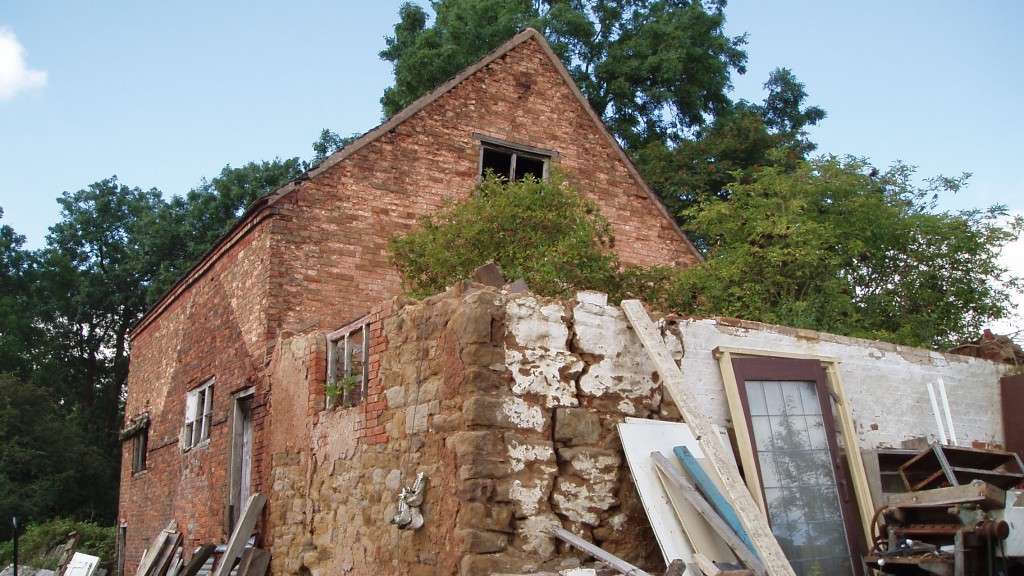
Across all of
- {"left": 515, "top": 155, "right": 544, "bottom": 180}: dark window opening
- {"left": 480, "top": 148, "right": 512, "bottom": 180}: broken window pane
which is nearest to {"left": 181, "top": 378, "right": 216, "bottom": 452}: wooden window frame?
{"left": 480, "top": 148, "right": 512, "bottom": 180}: broken window pane

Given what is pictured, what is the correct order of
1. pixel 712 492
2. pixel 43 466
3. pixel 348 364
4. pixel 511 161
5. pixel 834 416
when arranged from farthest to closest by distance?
pixel 43 466 < pixel 511 161 < pixel 348 364 < pixel 834 416 < pixel 712 492

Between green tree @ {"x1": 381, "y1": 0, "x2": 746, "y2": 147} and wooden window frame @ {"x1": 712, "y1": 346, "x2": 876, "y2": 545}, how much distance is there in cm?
1480

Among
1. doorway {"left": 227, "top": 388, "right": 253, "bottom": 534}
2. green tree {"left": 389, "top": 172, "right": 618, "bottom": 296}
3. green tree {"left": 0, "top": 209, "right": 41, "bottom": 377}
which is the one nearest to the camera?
green tree {"left": 389, "top": 172, "right": 618, "bottom": 296}

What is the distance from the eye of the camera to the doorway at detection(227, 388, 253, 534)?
35.3ft

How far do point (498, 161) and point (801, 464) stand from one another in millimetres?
7664

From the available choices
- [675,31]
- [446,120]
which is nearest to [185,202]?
[675,31]

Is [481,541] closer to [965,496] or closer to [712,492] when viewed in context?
[712,492]

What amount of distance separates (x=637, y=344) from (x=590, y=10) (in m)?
18.8

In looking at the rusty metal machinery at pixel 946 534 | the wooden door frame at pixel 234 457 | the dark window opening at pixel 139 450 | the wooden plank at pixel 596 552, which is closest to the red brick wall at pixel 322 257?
the wooden door frame at pixel 234 457

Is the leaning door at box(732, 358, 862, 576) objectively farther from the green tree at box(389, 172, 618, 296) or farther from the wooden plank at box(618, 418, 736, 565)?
the green tree at box(389, 172, 618, 296)

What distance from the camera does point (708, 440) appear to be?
6.13 m

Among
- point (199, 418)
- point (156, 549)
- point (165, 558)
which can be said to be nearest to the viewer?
point (165, 558)

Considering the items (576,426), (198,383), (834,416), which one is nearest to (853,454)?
(834,416)

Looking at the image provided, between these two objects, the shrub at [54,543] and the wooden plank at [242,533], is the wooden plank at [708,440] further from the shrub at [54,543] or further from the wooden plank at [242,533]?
the shrub at [54,543]
